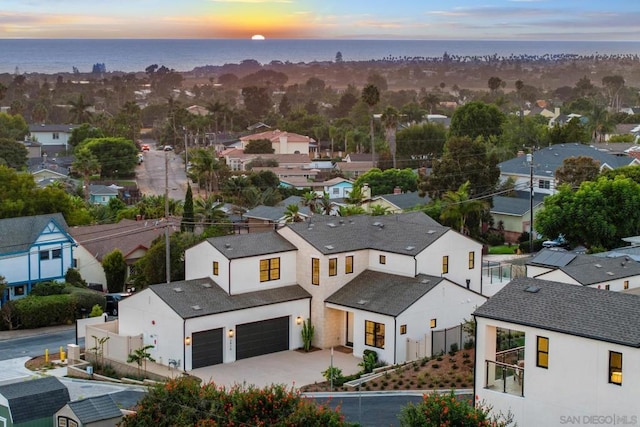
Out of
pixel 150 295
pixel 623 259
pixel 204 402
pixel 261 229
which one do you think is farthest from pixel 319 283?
pixel 261 229

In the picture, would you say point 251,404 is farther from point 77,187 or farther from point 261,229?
point 77,187

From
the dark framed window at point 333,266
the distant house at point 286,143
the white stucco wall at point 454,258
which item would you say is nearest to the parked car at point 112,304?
the dark framed window at point 333,266

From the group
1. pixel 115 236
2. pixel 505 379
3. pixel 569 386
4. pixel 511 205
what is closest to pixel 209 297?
pixel 505 379

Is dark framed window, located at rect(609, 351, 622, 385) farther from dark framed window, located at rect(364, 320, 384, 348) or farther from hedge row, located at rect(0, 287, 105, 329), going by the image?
hedge row, located at rect(0, 287, 105, 329)

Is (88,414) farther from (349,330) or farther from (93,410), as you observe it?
(349,330)

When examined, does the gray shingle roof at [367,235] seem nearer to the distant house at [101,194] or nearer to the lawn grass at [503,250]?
the lawn grass at [503,250]

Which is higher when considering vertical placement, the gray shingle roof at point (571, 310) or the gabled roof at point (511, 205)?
the gray shingle roof at point (571, 310)
